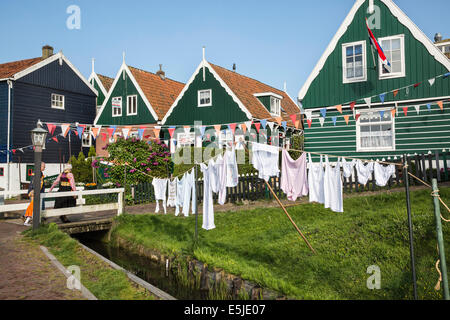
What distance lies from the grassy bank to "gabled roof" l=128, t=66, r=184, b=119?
18.1m

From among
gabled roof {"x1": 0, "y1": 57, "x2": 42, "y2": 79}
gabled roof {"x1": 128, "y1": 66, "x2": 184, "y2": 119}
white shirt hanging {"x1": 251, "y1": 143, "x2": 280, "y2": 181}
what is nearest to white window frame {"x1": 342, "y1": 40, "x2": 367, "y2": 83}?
white shirt hanging {"x1": 251, "y1": 143, "x2": 280, "y2": 181}

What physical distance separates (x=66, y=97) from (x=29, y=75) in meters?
3.63

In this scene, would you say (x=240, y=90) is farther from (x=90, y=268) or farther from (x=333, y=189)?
(x=90, y=268)

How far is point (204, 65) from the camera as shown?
24906 millimetres

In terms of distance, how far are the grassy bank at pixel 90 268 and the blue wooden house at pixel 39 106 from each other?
660 inches

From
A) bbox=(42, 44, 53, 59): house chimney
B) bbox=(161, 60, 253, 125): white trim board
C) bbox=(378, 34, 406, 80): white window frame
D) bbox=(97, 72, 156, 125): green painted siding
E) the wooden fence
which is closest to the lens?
the wooden fence

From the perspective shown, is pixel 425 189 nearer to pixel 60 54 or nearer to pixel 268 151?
pixel 268 151

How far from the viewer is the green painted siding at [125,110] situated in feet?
90.9

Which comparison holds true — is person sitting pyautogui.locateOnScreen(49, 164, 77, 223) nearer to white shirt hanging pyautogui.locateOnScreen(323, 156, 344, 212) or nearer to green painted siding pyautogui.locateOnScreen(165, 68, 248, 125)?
white shirt hanging pyautogui.locateOnScreen(323, 156, 344, 212)

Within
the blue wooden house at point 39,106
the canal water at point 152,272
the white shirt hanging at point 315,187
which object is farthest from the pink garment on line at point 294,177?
the blue wooden house at point 39,106

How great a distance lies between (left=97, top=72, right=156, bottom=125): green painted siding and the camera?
2770 centimetres

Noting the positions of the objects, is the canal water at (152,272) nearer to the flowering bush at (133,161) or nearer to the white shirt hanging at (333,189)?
the white shirt hanging at (333,189)

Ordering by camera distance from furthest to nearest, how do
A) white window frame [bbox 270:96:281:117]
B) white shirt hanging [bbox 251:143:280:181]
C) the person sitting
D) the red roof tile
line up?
white window frame [bbox 270:96:281:117]
the red roof tile
the person sitting
white shirt hanging [bbox 251:143:280:181]
